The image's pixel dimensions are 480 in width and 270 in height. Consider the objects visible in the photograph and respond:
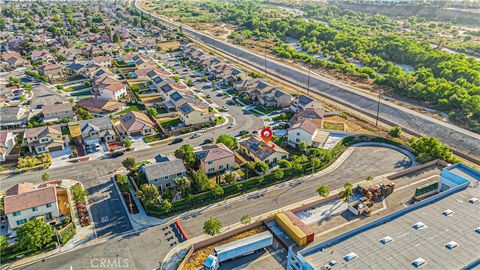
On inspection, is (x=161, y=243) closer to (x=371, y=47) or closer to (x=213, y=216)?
(x=213, y=216)

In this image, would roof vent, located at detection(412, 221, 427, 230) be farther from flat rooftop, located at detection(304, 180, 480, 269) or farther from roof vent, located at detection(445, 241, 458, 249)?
roof vent, located at detection(445, 241, 458, 249)

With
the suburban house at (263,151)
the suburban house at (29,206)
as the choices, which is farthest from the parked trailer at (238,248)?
the suburban house at (29,206)

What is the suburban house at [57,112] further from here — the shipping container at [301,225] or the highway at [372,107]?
the highway at [372,107]

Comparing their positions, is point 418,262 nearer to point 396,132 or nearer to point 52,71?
point 396,132

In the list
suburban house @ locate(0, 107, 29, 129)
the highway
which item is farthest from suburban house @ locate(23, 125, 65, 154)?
the highway

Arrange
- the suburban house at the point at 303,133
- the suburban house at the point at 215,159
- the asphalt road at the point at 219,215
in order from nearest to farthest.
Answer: the asphalt road at the point at 219,215 → the suburban house at the point at 215,159 → the suburban house at the point at 303,133

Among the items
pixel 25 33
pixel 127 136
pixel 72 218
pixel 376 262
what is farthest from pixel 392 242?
pixel 25 33
